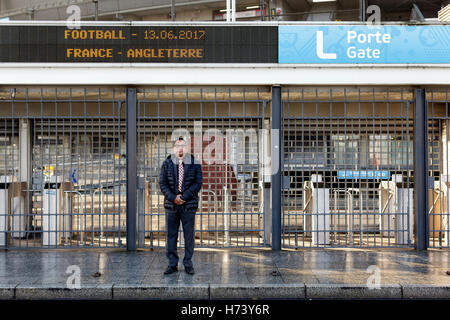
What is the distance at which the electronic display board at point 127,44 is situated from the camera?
314 inches

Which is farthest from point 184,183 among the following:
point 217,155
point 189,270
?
point 217,155

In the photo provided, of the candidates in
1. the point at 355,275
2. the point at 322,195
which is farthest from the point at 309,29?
the point at 355,275

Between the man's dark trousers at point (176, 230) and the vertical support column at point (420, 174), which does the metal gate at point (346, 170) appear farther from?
the man's dark trousers at point (176, 230)

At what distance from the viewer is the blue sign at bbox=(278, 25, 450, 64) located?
8.02 meters

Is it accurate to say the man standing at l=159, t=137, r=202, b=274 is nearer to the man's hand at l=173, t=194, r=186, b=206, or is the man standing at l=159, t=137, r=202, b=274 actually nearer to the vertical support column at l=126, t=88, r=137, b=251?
the man's hand at l=173, t=194, r=186, b=206

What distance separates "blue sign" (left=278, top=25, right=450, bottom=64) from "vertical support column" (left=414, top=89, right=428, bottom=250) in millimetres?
737

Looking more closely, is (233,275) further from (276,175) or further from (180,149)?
(276,175)

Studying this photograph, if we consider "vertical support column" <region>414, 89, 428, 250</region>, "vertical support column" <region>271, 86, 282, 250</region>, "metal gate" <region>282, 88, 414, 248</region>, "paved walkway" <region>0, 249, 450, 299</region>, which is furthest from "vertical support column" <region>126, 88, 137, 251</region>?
"vertical support column" <region>414, 89, 428, 250</region>

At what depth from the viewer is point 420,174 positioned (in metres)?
8.23

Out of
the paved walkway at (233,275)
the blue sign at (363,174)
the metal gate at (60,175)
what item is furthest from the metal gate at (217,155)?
the blue sign at (363,174)

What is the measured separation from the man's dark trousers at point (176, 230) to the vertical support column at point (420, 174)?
4.28 m

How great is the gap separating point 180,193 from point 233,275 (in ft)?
4.50

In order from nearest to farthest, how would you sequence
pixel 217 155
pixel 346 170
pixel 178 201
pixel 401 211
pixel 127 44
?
pixel 178 201 → pixel 127 44 → pixel 401 211 → pixel 346 170 → pixel 217 155
